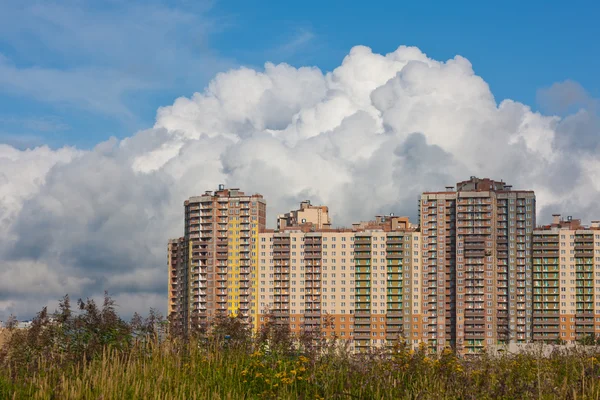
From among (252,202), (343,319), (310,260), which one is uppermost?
(252,202)

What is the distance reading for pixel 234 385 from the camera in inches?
447

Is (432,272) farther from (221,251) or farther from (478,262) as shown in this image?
(221,251)

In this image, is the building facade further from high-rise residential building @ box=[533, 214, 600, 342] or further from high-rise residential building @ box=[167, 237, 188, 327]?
high-rise residential building @ box=[167, 237, 188, 327]

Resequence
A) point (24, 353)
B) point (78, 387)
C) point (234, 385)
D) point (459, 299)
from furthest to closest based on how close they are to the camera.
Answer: point (459, 299)
point (24, 353)
point (234, 385)
point (78, 387)

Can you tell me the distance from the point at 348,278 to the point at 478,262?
59.2ft

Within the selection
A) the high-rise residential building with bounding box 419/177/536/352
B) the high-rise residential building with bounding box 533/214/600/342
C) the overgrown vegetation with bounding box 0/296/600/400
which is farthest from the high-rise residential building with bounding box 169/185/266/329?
the overgrown vegetation with bounding box 0/296/600/400

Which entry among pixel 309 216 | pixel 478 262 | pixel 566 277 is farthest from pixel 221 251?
pixel 566 277

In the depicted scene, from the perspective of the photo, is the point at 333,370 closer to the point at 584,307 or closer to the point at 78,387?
the point at 78,387

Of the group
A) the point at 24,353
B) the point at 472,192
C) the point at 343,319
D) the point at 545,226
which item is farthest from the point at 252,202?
the point at 24,353

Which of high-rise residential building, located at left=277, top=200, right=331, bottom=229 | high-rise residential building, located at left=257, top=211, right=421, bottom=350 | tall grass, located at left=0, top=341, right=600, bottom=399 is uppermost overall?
high-rise residential building, located at left=277, top=200, right=331, bottom=229

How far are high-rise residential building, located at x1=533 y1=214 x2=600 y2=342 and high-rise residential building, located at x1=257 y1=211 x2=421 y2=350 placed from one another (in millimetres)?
16467

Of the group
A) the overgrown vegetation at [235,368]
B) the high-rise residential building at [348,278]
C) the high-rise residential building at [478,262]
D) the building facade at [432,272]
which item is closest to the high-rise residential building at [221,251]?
the building facade at [432,272]

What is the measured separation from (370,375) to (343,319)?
352 feet

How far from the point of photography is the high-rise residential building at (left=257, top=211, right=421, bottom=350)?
4579 inches
